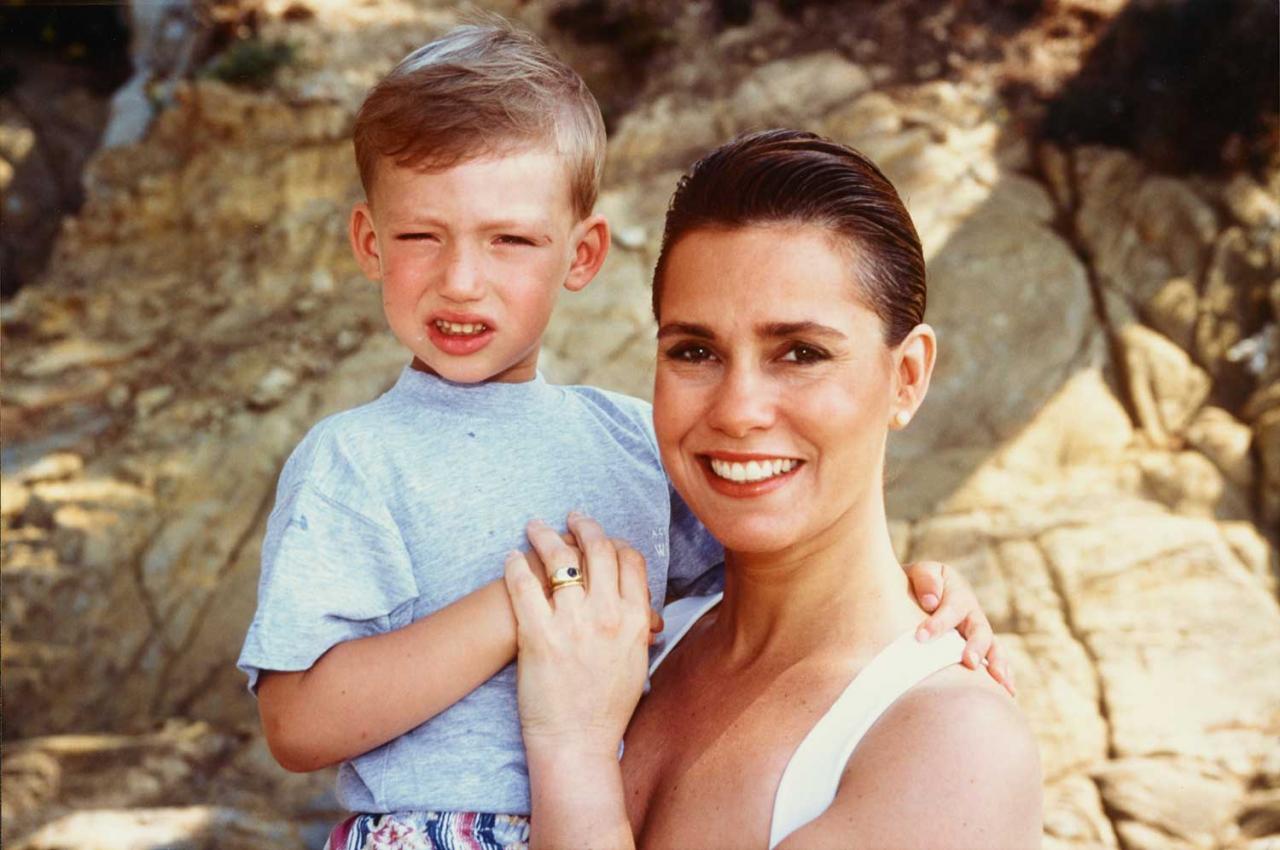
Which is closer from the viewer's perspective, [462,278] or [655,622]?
[462,278]

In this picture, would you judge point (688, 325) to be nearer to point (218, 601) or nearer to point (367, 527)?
point (367, 527)

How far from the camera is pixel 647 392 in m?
6.74

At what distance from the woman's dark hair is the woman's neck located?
14.0 inches

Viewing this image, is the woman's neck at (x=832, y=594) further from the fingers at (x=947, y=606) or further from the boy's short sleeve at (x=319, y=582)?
the boy's short sleeve at (x=319, y=582)

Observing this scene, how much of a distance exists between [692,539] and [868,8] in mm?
7165

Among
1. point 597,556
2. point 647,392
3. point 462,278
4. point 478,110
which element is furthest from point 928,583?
point 647,392

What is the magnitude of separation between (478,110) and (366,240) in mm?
333

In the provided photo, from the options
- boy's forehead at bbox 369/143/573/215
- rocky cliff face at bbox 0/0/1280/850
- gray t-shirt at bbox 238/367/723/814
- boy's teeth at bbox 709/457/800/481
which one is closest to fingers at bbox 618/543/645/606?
gray t-shirt at bbox 238/367/723/814

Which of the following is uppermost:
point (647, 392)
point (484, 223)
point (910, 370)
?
point (484, 223)

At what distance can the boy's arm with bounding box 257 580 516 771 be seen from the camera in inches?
75.8

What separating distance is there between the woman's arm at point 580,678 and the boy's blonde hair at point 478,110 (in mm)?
626

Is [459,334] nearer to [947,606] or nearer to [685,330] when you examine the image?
[685,330]

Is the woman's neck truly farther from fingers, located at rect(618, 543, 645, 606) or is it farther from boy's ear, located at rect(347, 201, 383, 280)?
boy's ear, located at rect(347, 201, 383, 280)

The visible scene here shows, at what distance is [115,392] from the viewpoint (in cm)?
765
